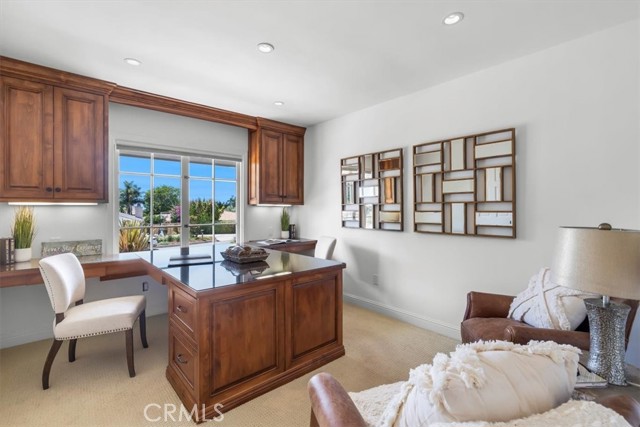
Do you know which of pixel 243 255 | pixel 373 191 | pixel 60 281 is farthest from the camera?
pixel 373 191

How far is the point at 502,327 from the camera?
205cm

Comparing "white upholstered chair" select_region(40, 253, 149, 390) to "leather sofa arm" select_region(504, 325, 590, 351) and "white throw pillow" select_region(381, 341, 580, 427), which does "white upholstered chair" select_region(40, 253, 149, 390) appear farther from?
"leather sofa arm" select_region(504, 325, 590, 351)

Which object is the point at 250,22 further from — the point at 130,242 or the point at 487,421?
the point at 130,242

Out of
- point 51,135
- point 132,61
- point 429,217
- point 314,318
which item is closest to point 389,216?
point 429,217

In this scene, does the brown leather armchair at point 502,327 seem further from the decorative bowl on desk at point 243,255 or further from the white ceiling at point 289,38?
the white ceiling at point 289,38

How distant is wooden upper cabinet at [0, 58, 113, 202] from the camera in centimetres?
262

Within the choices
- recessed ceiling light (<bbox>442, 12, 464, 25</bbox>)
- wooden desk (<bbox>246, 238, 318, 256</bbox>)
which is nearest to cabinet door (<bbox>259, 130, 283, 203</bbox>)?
wooden desk (<bbox>246, 238, 318, 256</bbox>)

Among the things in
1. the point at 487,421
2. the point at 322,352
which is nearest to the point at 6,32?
the point at 322,352

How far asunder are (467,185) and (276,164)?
2.74 metres

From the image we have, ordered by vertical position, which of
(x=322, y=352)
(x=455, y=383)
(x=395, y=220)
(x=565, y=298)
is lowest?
(x=322, y=352)

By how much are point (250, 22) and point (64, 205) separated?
2810mm

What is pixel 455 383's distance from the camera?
0.72m

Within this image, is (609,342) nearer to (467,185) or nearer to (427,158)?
(467,185)

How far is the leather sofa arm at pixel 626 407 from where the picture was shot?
805mm
